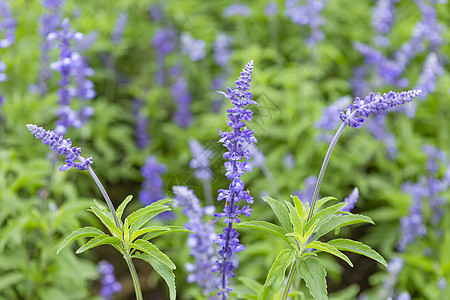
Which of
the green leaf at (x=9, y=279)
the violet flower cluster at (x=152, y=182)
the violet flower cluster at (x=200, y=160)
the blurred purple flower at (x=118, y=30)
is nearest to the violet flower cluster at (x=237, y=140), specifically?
the violet flower cluster at (x=200, y=160)

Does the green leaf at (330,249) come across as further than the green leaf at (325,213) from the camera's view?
No

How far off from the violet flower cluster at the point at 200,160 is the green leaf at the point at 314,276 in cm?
105

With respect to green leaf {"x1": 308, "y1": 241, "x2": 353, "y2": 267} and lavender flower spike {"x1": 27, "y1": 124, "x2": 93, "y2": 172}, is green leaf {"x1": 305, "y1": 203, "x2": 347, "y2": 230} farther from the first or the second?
lavender flower spike {"x1": 27, "y1": 124, "x2": 93, "y2": 172}

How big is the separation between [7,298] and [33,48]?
13.1 ft

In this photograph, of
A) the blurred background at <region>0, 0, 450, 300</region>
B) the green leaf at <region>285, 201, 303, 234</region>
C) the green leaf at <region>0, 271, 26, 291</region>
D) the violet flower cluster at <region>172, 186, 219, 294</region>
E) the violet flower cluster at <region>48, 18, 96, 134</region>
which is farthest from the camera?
the blurred background at <region>0, 0, 450, 300</region>

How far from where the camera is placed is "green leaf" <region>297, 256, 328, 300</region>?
7.11ft

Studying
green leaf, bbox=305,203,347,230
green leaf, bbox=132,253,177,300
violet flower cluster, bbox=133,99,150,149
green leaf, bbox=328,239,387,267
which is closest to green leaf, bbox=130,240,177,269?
green leaf, bbox=132,253,177,300

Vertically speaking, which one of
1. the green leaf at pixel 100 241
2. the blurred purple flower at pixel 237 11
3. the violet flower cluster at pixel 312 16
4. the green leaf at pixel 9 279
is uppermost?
the green leaf at pixel 100 241

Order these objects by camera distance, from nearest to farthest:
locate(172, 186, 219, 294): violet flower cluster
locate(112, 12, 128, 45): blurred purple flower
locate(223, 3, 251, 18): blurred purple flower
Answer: locate(172, 186, 219, 294): violet flower cluster → locate(112, 12, 128, 45): blurred purple flower → locate(223, 3, 251, 18): blurred purple flower

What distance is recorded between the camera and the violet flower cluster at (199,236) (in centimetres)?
307

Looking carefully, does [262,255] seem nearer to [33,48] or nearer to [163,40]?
[163,40]

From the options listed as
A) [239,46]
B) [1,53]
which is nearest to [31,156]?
[1,53]

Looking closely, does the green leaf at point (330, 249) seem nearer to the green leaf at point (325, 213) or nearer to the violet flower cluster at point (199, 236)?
the green leaf at point (325, 213)

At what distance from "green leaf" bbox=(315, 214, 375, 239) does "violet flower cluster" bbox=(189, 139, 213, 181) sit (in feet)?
3.22
